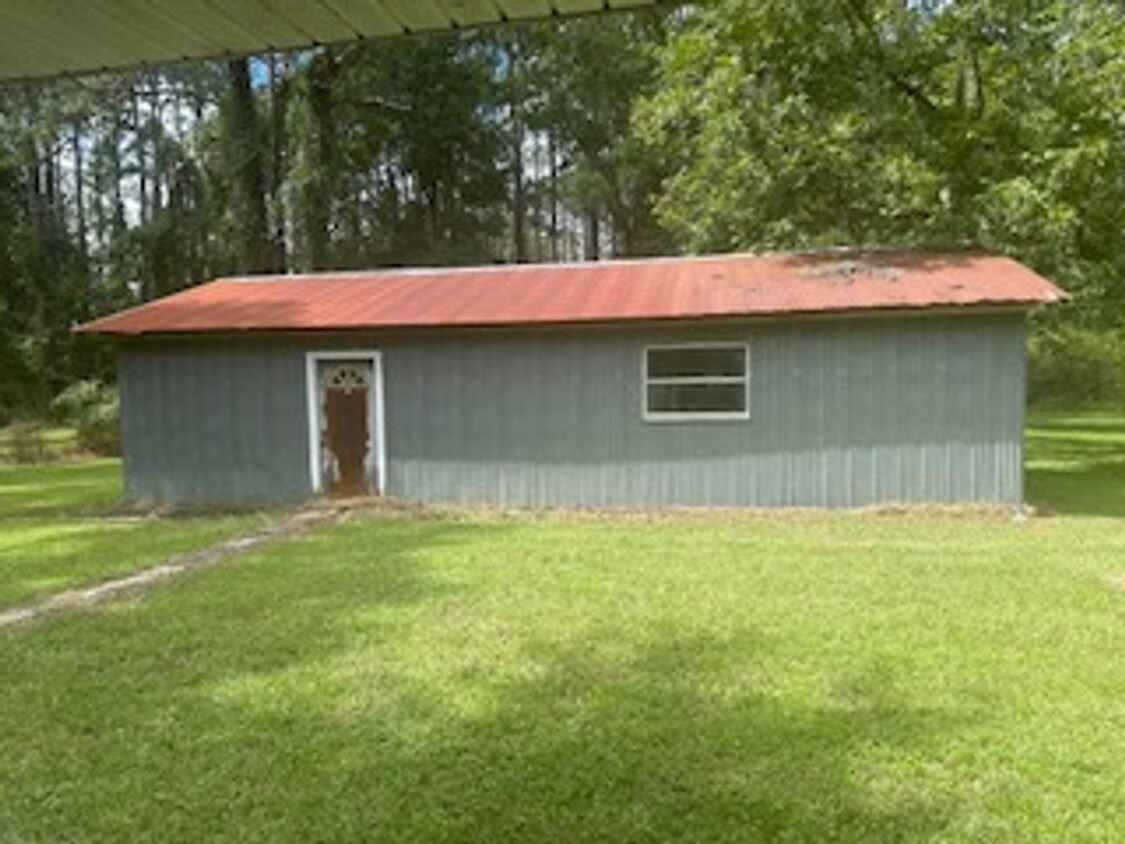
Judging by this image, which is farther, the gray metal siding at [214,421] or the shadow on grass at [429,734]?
the gray metal siding at [214,421]

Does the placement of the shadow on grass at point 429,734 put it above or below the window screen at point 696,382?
below

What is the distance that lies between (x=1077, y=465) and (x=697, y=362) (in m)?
8.74

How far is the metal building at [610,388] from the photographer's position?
11.0 m

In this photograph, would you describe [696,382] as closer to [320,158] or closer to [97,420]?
[97,420]

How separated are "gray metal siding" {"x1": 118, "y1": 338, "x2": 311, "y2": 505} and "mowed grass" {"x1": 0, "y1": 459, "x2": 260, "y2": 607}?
0.95 meters

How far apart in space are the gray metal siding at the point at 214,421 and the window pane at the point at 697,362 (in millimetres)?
4698

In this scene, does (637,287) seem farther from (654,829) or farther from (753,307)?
(654,829)

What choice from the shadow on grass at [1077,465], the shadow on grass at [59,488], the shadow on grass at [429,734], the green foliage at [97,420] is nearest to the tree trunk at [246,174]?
the green foliage at [97,420]

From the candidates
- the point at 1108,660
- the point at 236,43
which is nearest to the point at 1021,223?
the point at 1108,660

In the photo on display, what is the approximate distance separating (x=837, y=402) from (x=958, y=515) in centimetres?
185

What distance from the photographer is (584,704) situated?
4.62 meters

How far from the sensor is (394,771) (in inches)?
153

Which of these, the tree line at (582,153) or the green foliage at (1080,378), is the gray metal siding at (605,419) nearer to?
the tree line at (582,153)

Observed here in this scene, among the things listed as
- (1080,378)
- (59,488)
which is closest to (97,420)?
(59,488)
